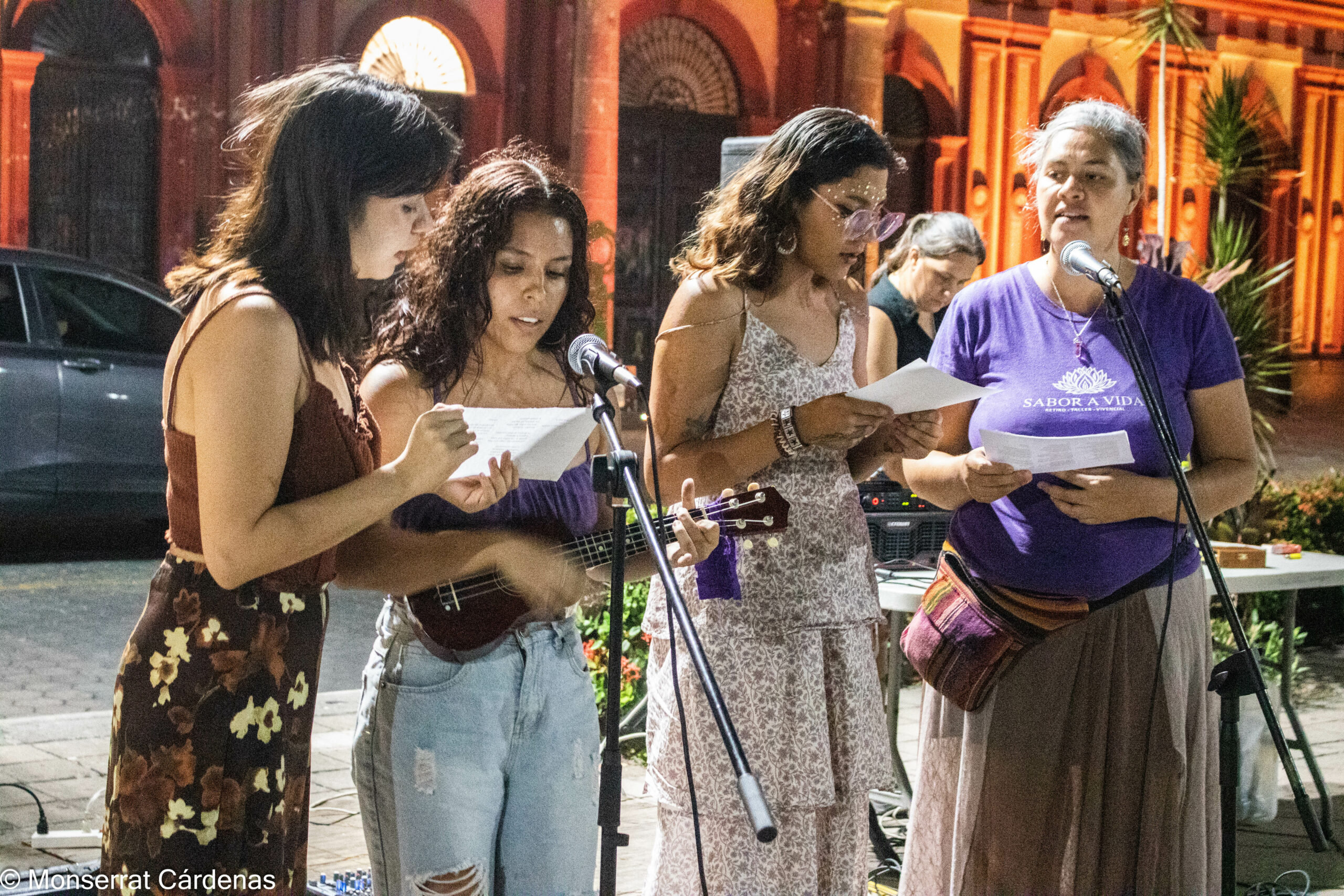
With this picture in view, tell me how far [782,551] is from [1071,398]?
68cm

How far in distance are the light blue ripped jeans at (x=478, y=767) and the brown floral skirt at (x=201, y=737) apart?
218 mm

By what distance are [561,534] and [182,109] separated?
9722 millimetres

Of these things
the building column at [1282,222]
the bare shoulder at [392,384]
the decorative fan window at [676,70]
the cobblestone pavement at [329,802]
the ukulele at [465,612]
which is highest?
the decorative fan window at [676,70]

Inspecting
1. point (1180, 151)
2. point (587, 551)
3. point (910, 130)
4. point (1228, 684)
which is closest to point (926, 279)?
point (1228, 684)

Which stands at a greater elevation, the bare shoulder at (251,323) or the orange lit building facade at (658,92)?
the orange lit building facade at (658,92)

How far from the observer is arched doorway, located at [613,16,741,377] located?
1425cm

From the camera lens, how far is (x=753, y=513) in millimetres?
2734

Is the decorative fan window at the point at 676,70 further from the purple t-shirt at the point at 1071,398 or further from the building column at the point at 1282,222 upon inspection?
the purple t-shirt at the point at 1071,398

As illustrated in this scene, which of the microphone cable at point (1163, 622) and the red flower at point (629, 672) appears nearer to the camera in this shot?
the microphone cable at point (1163, 622)

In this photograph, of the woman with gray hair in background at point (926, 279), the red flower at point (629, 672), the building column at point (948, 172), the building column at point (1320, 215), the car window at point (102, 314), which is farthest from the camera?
the building column at point (1320, 215)

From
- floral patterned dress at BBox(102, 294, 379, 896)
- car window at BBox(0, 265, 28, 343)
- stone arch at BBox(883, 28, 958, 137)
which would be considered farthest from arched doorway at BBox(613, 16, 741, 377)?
floral patterned dress at BBox(102, 294, 379, 896)

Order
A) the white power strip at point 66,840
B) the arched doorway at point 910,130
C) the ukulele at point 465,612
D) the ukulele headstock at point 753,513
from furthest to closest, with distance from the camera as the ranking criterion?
the arched doorway at point 910,130 → the white power strip at point 66,840 → the ukulele headstock at point 753,513 → the ukulele at point 465,612

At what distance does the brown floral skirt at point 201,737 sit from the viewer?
86.0 inches

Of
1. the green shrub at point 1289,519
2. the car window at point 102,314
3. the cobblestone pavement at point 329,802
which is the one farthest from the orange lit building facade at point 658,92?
the cobblestone pavement at point 329,802
